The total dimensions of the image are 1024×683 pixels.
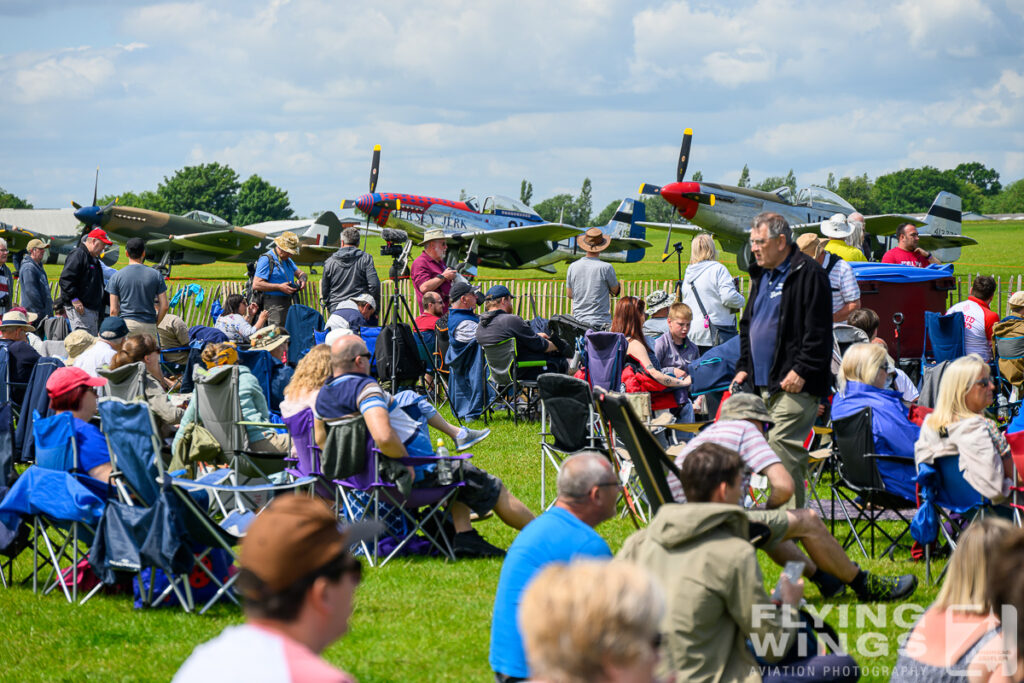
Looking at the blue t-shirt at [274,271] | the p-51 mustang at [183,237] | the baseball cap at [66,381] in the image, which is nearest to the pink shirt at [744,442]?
the baseball cap at [66,381]

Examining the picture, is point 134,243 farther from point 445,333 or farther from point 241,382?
point 241,382

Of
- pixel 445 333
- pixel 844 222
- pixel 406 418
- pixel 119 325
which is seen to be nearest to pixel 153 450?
pixel 406 418

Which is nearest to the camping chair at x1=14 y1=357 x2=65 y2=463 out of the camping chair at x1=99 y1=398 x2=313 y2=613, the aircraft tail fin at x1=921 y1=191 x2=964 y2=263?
the camping chair at x1=99 y1=398 x2=313 y2=613

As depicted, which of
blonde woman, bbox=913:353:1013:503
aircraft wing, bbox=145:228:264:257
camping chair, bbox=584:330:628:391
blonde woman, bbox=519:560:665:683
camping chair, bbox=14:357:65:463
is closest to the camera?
blonde woman, bbox=519:560:665:683

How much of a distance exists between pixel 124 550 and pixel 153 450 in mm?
461

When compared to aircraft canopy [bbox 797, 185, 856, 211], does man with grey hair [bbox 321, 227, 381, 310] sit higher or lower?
lower

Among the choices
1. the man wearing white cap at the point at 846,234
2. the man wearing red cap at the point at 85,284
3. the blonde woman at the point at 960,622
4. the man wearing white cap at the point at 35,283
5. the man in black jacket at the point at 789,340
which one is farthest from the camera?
the man wearing white cap at the point at 35,283

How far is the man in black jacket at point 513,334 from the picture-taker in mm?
9312

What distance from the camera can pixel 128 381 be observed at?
600 cm

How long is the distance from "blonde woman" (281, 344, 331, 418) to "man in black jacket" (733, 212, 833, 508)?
7.79ft

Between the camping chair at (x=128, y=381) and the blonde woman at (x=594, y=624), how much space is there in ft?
16.1

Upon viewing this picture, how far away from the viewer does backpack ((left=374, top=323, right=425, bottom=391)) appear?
9.53 m

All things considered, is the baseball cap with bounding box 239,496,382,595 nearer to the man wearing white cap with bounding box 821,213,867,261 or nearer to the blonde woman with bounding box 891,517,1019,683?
the blonde woman with bounding box 891,517,1019,683

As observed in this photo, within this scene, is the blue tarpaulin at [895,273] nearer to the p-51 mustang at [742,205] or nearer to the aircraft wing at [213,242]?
the p-51 mustang at [742,205]
